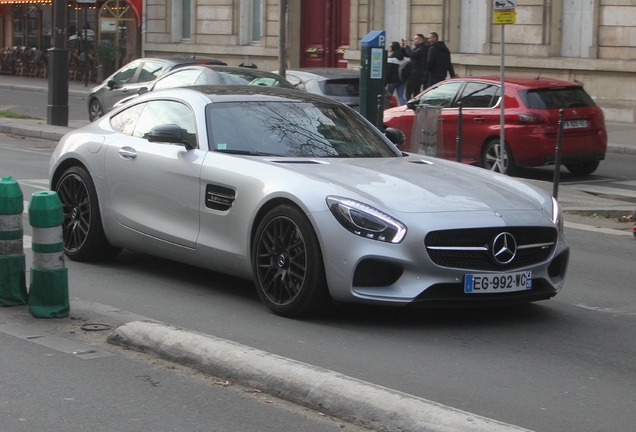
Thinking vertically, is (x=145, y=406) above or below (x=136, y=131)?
below

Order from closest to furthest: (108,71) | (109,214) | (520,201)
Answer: (520,201) < (109,214) < (108,71)

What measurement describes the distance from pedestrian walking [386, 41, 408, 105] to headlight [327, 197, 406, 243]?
19726 mm

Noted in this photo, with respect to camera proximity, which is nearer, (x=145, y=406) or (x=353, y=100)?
(x=145, y=406)

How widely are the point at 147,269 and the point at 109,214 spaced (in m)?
0.58

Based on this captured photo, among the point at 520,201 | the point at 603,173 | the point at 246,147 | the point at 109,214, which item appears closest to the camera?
the point at 520,201

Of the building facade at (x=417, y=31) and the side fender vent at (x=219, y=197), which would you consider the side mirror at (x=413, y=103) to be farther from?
the side fender vent at (x=219, y=197)

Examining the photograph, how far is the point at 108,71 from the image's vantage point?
1501 inches

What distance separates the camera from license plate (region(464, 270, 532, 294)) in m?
6.56

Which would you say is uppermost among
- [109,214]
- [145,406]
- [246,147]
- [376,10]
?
[376,10]

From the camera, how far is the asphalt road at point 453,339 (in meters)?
5.41

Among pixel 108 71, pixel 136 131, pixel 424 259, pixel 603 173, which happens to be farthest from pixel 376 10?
pixel 424 259

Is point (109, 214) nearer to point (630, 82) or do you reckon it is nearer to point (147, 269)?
point (147, 269)

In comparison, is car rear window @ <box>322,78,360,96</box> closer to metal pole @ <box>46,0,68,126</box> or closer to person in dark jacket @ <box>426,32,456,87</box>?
person in dark jacket @ <box>426,32,456,87</box>

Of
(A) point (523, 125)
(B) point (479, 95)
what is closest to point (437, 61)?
(B) point (479, 95)
